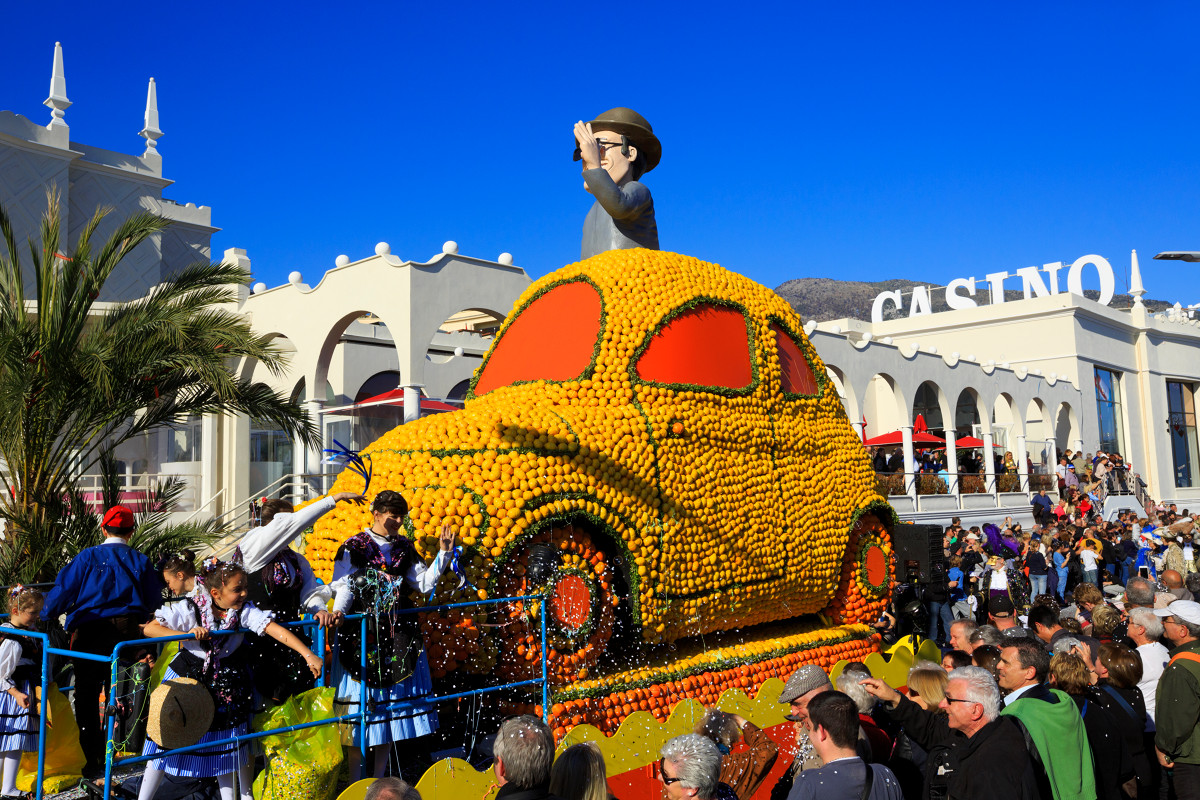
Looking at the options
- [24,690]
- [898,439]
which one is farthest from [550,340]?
[898,439]

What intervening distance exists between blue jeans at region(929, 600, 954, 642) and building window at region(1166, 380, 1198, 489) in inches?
1126

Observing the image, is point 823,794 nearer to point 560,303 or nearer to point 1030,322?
point 560,303

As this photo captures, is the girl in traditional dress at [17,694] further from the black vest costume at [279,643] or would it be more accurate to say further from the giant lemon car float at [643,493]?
the giant lemon car float at [643,493]

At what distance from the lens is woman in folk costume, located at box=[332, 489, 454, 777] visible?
4.22 m

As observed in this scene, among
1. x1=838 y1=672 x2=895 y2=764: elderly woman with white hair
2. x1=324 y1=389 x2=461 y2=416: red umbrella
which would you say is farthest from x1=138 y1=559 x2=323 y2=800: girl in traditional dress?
x1=324 y1=389 x2=461 y2=416: red umbrella

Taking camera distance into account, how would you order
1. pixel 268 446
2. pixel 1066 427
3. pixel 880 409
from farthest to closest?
pixel 1066 427
pixel 880 409
pixel 268 446

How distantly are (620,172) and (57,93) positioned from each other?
1932cm

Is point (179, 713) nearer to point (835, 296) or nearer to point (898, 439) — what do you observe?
point (898, 439)

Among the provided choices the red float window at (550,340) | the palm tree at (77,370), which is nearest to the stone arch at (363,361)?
the palm tree at (77,370)

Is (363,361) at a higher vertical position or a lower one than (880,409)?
higher

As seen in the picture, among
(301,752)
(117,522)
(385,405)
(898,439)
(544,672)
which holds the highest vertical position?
(385,405)

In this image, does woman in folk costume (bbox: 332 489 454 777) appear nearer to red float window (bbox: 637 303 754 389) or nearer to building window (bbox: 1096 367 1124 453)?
red float window (bbox: 637 303 754 389)

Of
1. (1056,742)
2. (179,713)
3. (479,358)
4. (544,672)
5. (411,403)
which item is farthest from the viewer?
(479,358)

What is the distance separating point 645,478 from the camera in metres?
5.47
